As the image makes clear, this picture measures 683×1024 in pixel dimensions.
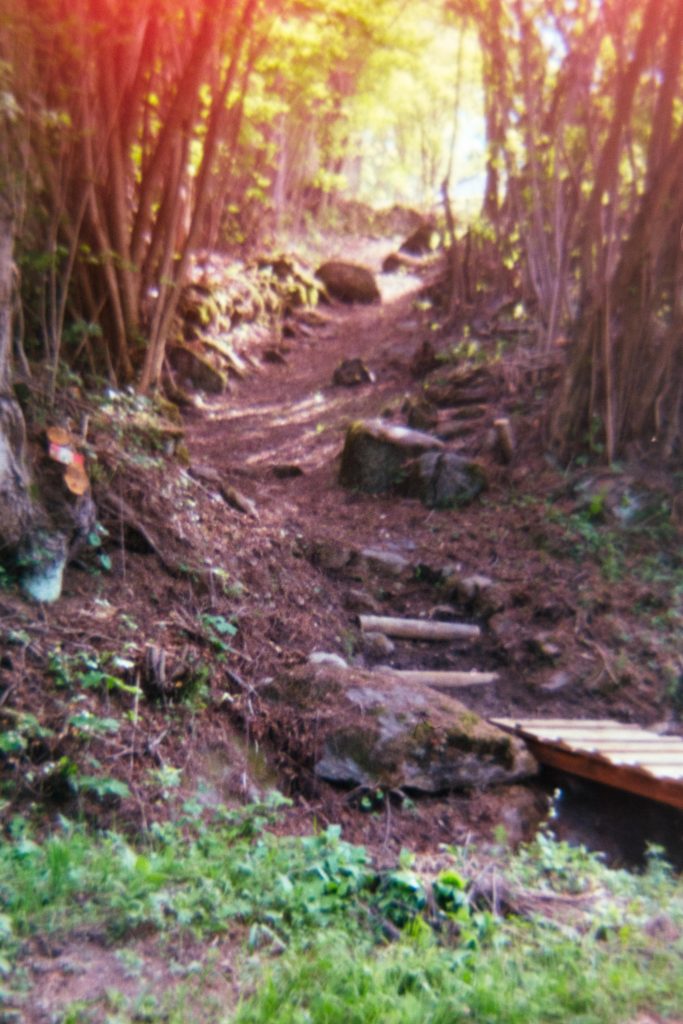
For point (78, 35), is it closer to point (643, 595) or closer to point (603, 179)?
point (603, 179)

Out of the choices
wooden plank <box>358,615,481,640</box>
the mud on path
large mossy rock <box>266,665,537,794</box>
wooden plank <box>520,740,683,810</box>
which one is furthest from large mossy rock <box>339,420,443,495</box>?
wooden plank <box>520,740,683,810</box>

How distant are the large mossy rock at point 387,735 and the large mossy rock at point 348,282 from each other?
15.3 m

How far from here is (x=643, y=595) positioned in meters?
7.33

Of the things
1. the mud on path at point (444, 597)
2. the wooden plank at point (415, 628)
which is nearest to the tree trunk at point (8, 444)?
the mud on path at point (444, 597)

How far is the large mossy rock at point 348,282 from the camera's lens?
2000cm

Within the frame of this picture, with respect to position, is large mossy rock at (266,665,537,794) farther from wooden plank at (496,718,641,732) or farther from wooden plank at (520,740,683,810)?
wooden plank at (496,718,641,732)

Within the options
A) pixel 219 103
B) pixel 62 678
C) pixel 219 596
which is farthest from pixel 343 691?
pixel 219 103

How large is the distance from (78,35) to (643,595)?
6315 mm

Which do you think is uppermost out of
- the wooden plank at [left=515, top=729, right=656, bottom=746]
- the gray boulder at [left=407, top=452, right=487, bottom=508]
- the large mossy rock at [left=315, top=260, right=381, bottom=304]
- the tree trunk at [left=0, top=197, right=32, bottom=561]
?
the large mossy rock at [left=315, top=260, right=381, bottom=304]

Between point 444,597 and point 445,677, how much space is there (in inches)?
46.7

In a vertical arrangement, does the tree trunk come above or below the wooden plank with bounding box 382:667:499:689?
above

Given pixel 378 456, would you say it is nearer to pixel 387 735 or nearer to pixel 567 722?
pixel 567 722

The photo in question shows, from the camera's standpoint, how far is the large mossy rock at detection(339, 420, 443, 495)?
9.59 meters

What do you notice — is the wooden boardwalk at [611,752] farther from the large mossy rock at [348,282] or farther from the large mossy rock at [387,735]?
the large mossy rock at [348,282]
